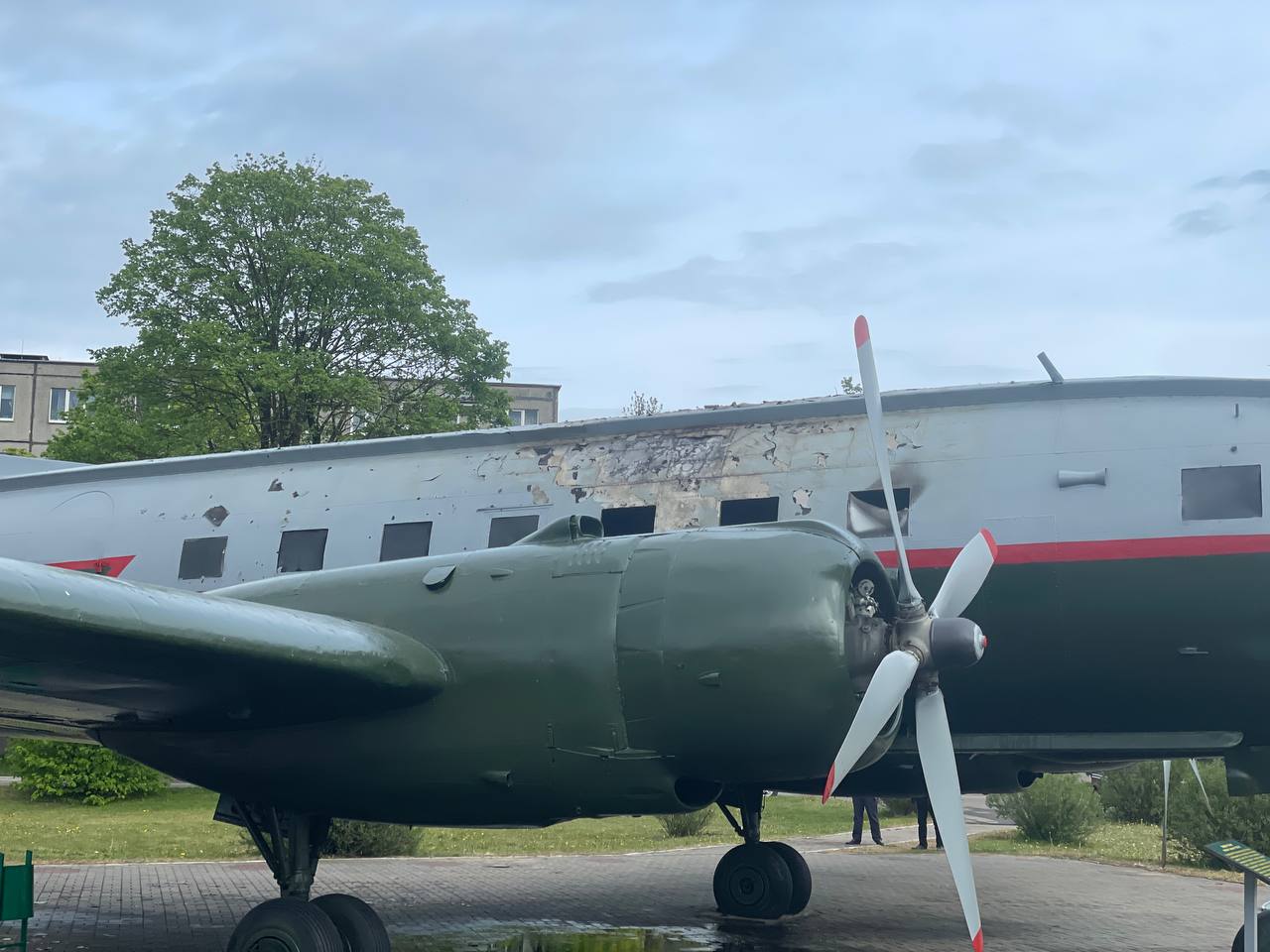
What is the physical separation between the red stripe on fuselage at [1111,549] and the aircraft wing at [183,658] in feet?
15.5

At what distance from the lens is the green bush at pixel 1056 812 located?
24.0 metres

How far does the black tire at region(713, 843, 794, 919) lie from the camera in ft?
46.1

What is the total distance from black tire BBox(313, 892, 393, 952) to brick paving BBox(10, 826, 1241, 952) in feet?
8.03

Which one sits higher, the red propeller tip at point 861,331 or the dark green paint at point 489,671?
the red propeller tip at point 861,331

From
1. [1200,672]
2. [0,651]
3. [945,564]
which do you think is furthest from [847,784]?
[0,651]

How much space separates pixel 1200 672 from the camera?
10.6 meters

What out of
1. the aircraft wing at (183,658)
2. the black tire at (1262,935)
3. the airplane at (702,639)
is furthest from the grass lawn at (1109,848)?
the aircraft wing at (183,658)

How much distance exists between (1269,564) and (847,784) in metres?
4.54

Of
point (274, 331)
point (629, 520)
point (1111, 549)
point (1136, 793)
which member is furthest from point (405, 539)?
point (274, 331)

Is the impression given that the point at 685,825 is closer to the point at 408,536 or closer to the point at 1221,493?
the point at 408,536

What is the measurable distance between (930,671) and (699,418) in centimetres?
477

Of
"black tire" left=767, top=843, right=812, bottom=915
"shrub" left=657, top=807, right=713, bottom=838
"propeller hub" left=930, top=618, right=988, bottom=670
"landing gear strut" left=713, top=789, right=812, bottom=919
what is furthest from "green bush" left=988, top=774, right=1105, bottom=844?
"propeller hub" left=930, top=618, right=988, bottom=670

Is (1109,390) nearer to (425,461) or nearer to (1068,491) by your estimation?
(1068,491)

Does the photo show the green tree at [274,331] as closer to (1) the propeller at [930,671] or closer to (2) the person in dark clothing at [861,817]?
(2) the person in dark clothing at [861,817]
